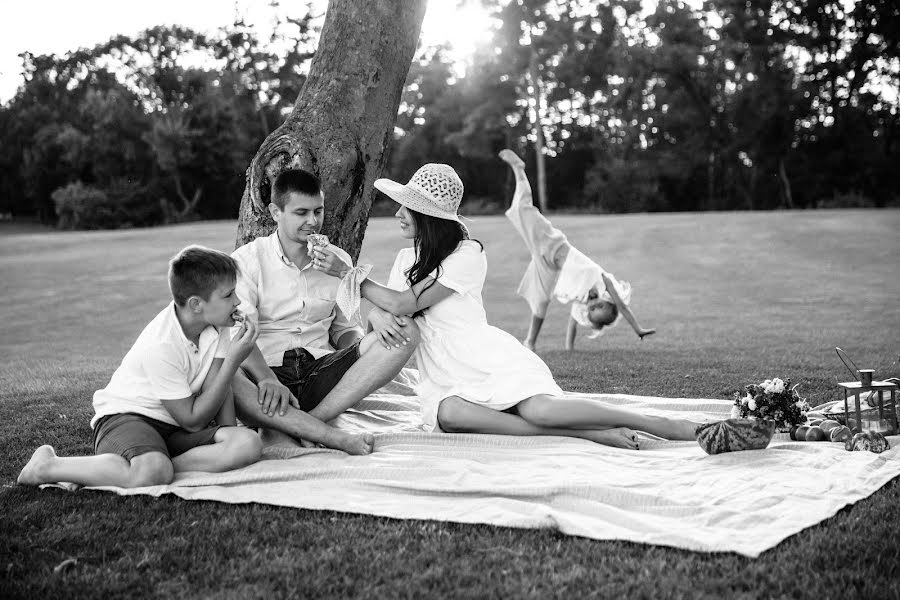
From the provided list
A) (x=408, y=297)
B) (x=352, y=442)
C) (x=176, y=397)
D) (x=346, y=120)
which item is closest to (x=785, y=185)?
(x=346, y=120)

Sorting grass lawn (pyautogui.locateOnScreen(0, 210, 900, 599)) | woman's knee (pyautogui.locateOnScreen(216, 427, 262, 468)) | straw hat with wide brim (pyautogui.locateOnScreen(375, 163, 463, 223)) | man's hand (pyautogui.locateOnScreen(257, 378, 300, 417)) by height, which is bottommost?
grass lawn (pyautogui.locateOnScreen(0, 210, 900, 599))

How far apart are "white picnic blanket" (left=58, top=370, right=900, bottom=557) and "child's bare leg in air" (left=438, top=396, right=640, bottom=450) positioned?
0.07m

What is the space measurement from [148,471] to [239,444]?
0.44m

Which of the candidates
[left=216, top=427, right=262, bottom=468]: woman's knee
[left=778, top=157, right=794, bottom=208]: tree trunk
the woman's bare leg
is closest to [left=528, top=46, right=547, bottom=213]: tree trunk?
[left=778, top=157, right=794, bottom=208]: tree trunk

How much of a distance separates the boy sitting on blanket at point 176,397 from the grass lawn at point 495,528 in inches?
6.4

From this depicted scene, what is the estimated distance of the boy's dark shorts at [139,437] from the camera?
12.3 feet

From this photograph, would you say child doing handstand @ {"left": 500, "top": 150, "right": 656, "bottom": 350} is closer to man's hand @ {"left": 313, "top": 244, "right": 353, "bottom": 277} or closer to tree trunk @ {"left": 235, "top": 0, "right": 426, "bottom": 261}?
tree trunk @ {"left": 235, "top": 0, "right": 426, "bottom": 261}

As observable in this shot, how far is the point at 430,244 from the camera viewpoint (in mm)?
4504

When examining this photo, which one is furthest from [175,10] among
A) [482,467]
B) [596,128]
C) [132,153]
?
[482,467]

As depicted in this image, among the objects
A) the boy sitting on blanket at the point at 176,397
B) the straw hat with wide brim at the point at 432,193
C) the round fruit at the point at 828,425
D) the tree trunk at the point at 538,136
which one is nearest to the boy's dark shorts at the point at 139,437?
the boy sitting on blanket at the point at 176,397

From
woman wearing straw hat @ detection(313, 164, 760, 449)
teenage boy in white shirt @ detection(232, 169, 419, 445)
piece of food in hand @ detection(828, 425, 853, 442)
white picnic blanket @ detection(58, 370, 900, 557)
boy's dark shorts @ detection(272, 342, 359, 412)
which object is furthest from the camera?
boy's dark shorts @ detection(272, 342, 359, 412)

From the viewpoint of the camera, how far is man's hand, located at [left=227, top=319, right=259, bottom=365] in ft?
12.7

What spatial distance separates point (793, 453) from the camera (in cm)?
403

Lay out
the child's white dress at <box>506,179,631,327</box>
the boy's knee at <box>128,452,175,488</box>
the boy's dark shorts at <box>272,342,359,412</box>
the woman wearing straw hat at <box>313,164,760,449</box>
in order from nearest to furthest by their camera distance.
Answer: the boy's knee at <box>128,452,175,488</box> < the woman wearing straw hat at <box>313,164,760,449</box> < the boy's dark shorts at <box>272,342,359,412</box> < the child's white dress at <box>506,179,631,327</box>
